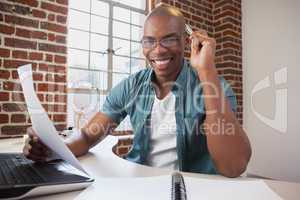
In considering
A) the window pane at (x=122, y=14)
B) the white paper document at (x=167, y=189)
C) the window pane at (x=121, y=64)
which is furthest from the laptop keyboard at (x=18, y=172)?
the window pane at (x=122, y=14)

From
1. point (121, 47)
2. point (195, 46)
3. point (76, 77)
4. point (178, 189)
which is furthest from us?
point (121, 47)

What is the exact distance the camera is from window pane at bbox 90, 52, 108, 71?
93.0 inches

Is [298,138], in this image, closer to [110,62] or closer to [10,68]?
[110,62]

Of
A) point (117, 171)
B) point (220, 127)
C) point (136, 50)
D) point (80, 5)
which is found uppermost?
point (80, 5)

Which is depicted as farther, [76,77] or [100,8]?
[100,8]

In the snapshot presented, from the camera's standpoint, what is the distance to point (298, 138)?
257 cm

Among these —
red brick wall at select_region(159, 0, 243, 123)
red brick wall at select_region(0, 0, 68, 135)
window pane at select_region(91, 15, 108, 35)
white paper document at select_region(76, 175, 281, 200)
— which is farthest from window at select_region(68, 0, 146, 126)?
white paper document at select_region(76, 175, 281, 200)

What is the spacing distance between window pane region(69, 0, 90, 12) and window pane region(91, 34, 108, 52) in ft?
0.87

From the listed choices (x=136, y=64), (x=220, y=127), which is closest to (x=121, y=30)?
(x=136, y=64)

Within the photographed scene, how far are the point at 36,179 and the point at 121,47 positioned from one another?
212cm

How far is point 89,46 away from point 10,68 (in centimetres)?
83

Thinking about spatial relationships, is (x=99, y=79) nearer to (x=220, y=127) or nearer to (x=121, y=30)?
(x=121, y=30)

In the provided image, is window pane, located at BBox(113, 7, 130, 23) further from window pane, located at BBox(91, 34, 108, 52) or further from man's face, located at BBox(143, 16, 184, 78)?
man's face, located at BBox(143, 16, 184, 78)

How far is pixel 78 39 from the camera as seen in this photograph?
7.49 ft
